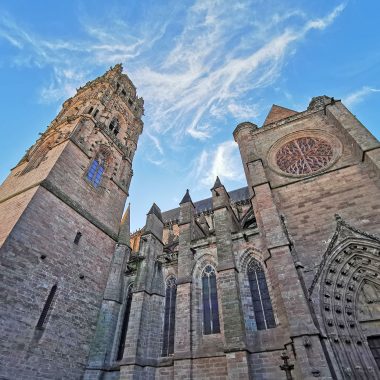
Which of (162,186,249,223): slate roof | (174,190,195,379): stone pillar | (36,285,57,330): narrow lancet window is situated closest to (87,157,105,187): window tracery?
(174,190,195,379): stone pillar

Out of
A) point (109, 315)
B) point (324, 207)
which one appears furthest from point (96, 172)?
→ point (324, 207)

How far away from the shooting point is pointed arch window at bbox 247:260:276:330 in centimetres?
934

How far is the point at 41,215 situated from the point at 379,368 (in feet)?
42.6

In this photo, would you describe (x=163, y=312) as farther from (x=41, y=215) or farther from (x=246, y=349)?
(x=41, y=215)

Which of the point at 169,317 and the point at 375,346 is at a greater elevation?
the point at 169,317

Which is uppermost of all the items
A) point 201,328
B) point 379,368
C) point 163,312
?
point 163,312

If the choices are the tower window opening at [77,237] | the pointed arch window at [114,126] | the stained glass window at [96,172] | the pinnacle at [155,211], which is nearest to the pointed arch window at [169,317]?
the pinnacle at [155,211]

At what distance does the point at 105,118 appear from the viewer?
19.4 meters

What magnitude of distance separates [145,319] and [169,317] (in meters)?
1.10

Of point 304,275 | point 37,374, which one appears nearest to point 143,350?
point 37,374

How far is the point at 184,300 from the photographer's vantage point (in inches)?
426

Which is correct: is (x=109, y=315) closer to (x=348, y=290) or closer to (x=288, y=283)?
(x=288, y=283)

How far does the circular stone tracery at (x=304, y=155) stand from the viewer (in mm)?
12930

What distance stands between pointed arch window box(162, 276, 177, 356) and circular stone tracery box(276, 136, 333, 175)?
26.7 ft
